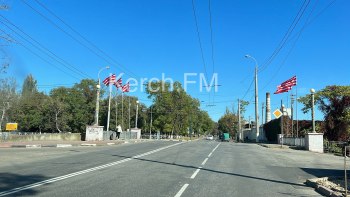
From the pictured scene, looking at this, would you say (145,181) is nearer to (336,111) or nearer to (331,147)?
(331,147)

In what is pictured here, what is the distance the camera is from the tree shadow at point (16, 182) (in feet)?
20.3

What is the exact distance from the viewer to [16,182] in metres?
7.28

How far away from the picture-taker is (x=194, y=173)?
954 cm

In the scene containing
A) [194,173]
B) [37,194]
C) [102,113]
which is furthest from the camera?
[102,113]

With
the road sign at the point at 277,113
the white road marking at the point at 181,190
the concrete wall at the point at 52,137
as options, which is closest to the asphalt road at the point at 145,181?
the white road marking at the point at 181,190

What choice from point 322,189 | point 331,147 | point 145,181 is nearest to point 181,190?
point 145,181

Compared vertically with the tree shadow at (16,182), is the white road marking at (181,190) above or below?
below

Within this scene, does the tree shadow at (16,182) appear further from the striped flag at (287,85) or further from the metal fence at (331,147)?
the striped flag at (287,85)

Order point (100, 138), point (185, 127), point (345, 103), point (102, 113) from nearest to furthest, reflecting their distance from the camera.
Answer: point (100, 138), point (345, 103), point (102, 113), point (185, 127)

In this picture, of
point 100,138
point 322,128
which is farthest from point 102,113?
point 322,128

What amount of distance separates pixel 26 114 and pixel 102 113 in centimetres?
1900

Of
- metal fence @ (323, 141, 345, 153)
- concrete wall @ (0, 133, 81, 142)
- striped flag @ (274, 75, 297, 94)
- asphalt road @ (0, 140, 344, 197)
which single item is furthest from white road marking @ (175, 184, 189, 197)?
striped flag @ (274, 75, 297, 94)

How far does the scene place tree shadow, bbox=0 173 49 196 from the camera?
20.3ft

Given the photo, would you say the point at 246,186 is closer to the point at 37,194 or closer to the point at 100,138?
the point at 37,194
